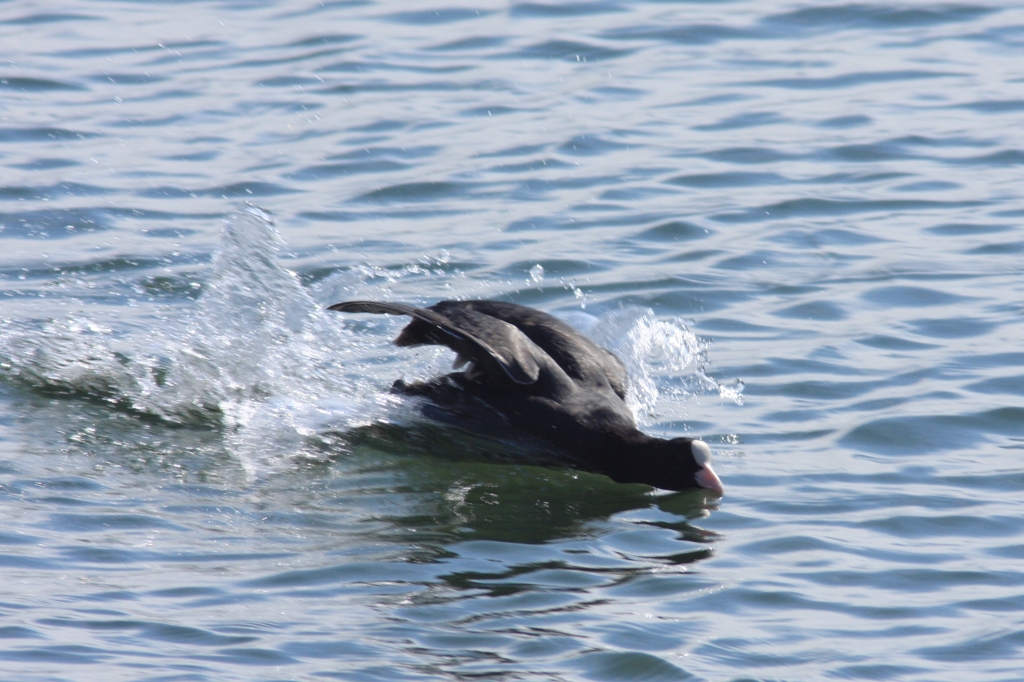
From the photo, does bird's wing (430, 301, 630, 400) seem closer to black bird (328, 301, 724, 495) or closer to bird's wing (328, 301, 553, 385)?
black bird (328, 301, 724, 495)

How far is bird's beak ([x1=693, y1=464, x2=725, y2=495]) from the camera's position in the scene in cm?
534

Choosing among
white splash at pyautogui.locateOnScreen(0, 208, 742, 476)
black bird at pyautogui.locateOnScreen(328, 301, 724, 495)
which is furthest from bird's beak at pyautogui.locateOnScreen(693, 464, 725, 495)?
white splash at pyautogui.locateOnScreen(0, 208, 742, 476)

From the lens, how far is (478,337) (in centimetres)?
569

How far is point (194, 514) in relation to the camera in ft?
16.8

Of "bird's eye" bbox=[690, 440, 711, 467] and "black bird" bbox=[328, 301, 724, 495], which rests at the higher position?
"black bird" bbox=[328, 301, 724, 495]

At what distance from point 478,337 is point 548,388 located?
0.39 metres

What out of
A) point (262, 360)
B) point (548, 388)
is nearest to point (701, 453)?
point (548, 388)

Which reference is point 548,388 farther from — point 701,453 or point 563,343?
point 701,453

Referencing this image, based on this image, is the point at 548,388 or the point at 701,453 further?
the point at 548,388

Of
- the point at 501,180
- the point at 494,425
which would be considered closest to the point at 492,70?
the point at 501,180

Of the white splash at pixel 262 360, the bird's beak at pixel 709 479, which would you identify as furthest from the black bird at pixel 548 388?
the white splash at pixel 262 360

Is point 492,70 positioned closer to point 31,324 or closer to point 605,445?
point 31,324

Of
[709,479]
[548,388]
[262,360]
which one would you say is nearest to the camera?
[709,479]

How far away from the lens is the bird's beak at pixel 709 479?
5.34 metres
